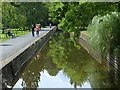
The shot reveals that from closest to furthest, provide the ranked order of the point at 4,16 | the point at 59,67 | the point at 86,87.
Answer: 1. the point at 86,87
2. the point at 59,67
3. the point at 4,16

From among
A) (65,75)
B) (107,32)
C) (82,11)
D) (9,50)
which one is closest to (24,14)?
(9,50)

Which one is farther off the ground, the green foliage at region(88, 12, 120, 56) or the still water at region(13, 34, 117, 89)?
the green foliage at region(88, 12, 120, 56)

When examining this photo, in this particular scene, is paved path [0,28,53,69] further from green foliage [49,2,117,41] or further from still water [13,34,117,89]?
green foliage [49,2,117,41]

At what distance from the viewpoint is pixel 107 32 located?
17625 mm

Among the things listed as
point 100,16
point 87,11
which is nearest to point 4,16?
point 87,11

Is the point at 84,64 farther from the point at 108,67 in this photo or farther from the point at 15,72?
the point at 15,72

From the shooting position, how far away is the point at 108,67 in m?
19.1

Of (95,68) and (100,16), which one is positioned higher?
(100,16)

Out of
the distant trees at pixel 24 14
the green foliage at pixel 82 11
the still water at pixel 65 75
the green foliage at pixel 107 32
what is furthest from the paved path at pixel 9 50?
the distant trees at pixel 24 14

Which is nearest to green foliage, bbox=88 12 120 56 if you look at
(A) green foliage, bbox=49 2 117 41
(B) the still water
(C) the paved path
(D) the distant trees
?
(A) green foliage, bbox=49 2 117 41

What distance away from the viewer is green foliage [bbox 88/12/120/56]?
17.6 m

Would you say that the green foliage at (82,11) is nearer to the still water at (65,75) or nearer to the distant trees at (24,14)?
the still water at (65,75)

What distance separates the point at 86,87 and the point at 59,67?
7072 millimetres

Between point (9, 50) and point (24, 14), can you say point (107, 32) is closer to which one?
point (9, 50)
